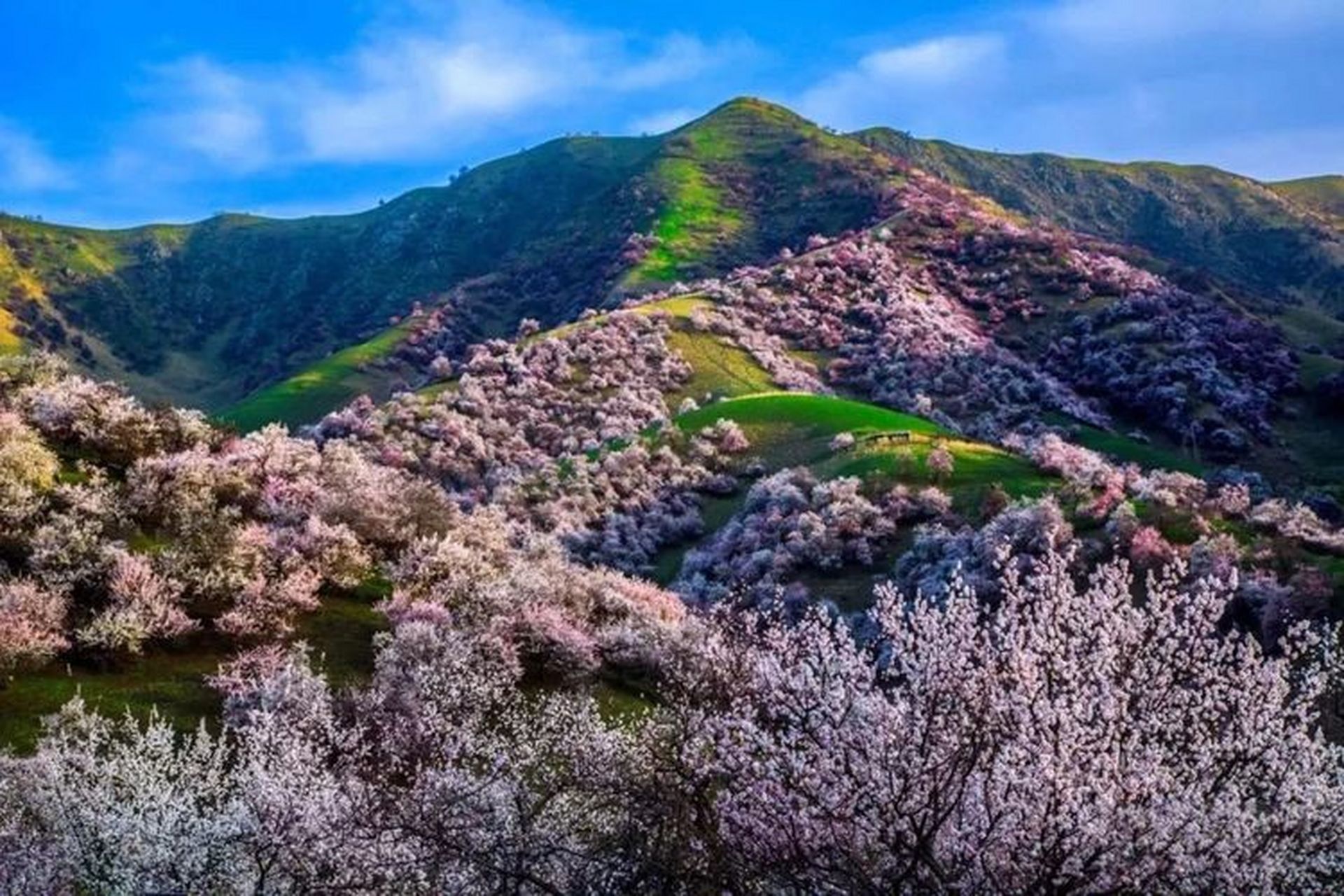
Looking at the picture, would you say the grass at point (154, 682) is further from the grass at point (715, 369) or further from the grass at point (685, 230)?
the grass at point (685, 230)

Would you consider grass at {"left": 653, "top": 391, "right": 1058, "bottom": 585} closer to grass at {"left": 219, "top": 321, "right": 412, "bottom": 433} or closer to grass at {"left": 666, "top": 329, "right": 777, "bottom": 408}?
grass at {"left": 666, "top": 329, "right": 777, "bottom": 408}

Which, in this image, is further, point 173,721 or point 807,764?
point 173,721

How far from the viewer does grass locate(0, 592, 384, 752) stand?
25.3 m

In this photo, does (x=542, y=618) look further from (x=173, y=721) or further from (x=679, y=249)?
(x=679, y=249)

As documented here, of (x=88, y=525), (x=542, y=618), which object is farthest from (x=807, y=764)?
(x=88, y=525)

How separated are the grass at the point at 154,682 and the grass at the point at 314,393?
88653 mm

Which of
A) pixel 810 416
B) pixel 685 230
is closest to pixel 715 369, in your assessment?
pixel 810 416

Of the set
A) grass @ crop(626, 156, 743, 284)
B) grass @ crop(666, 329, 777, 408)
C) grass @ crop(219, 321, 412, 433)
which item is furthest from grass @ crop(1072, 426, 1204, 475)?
grass @ crop(219, 321, 412, 433)

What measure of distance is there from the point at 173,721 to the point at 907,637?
68.9 ft

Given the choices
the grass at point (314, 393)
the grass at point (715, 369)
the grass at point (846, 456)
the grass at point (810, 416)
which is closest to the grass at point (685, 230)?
the grass at point (314, 393)

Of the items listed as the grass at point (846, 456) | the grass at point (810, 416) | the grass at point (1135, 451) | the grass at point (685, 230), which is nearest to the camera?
the grass at point (846, 456)

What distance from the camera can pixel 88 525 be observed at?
3198 cm

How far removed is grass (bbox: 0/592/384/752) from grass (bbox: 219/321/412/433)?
88653 mm

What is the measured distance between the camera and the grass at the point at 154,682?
25312 millimetres
